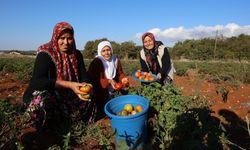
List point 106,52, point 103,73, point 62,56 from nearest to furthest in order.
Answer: point 62,56 < point 106,52 < point 103,73

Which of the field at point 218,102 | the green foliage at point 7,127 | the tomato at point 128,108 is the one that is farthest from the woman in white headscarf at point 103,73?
the green foliage at point 7,127

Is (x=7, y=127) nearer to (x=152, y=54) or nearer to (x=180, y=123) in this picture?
(x=180, y=123)

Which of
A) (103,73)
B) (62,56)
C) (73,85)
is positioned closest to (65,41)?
(62,56)

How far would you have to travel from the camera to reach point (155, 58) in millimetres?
4207

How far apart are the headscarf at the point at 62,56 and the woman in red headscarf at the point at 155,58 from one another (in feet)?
→ 4.96

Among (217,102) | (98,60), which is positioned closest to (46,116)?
(98,60)

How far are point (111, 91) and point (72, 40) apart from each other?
1.43 metres

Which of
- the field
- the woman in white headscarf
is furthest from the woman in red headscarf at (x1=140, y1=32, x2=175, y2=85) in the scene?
the woman in white headscarf

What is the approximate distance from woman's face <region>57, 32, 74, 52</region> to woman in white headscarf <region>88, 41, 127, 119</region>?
92cm

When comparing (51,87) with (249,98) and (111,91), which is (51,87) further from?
(249,98)

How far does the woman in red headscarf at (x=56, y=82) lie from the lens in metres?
2.84

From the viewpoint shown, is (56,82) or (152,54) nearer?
(56,82)

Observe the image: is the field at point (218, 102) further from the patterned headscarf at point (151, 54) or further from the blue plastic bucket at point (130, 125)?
the patterned headscarf at point (151, 54)

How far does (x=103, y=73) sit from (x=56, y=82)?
127 cm
